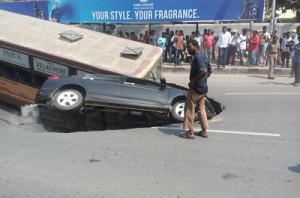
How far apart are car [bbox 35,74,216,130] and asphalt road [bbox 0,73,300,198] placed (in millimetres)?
273

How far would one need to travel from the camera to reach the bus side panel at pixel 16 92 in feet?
29.2

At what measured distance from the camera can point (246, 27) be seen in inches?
810

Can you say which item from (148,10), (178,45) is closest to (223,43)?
(178,45)

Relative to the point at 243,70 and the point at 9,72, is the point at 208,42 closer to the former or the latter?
the point at 243,70

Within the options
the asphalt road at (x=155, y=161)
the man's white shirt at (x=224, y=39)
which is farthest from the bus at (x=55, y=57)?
the man's white shirt at (x=224, y=39)

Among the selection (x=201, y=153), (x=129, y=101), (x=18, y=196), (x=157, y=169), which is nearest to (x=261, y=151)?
(x=201, y=153)

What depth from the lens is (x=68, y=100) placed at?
284 inches

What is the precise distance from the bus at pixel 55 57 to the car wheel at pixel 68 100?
2.53 ft

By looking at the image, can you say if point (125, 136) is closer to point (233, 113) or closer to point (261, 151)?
point (261, 151)

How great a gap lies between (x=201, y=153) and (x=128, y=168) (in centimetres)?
121

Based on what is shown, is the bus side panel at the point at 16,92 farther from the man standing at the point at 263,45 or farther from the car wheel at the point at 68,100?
the man standing at the point at 263,45

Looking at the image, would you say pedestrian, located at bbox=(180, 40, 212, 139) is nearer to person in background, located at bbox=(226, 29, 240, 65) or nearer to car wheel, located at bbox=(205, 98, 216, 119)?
car wheel, located at bbox=(205, 98, 216, 119)

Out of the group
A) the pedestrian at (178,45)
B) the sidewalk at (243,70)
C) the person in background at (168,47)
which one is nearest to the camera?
the sidewalk at (243,70)

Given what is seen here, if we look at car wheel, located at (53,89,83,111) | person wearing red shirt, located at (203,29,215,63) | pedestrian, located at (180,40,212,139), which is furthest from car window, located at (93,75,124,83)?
person wearing red shirt, located at (203,29,215,63)
